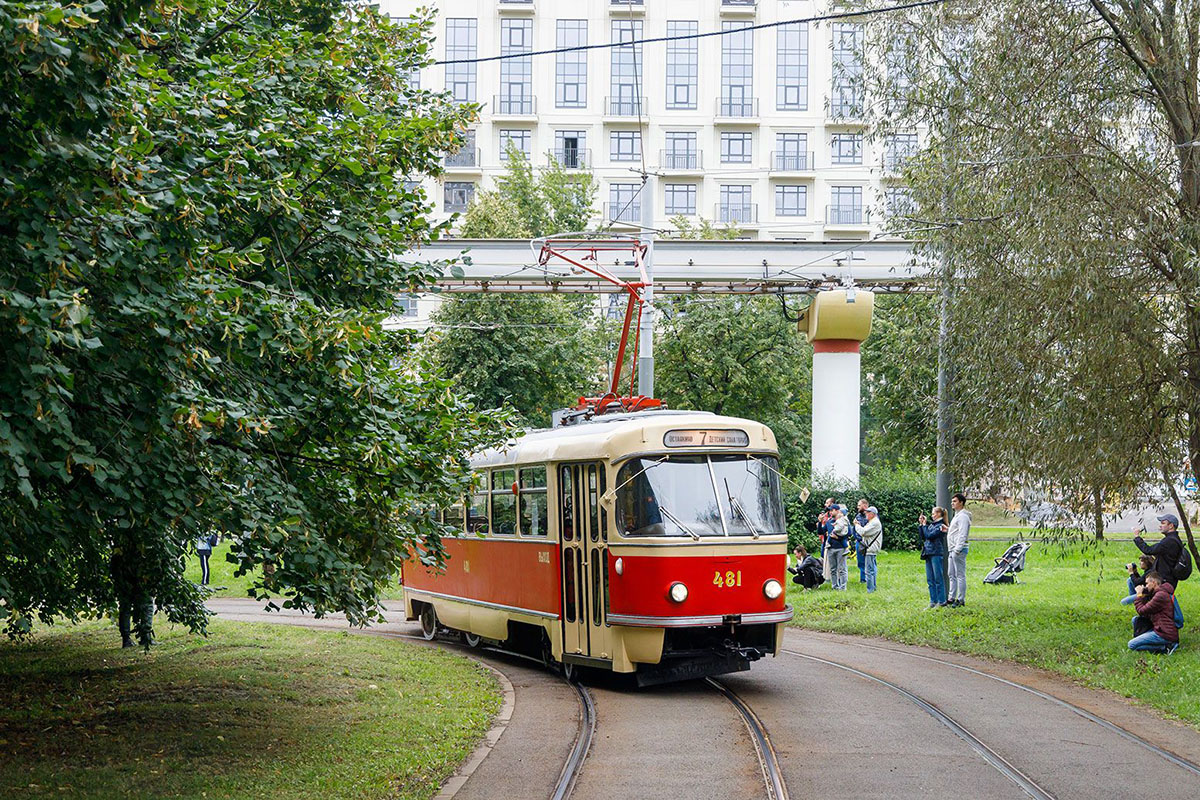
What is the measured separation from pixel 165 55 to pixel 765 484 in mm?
7838

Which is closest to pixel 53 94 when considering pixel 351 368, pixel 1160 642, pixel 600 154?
pixel 351 368

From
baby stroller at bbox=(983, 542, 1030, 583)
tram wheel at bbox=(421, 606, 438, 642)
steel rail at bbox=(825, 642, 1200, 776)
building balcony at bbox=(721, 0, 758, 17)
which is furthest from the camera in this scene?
building balcony at bbox=(721, 0, 758, 17)

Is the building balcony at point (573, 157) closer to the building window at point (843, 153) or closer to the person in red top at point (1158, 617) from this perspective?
the building window at point (843, 153)

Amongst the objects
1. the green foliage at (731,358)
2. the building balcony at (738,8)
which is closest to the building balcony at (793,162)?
the building balcony at (738,8)

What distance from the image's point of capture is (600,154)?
65312mm

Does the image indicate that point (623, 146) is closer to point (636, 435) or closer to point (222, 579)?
point (222, 579)

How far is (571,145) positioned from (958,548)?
158 feet

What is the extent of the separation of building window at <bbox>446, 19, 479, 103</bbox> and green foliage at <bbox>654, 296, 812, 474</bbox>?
23.9 meters

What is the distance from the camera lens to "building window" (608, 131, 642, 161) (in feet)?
215

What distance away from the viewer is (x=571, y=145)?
65250 millimetres

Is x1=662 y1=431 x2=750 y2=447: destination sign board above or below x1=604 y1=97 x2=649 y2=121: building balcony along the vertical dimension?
below

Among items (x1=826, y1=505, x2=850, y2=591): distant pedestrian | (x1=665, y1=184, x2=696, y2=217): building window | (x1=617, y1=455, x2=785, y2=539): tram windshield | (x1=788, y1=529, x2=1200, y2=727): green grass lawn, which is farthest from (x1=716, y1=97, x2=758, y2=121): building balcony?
(x1=617, y1=455, x2=785, y2=539): tram windshield

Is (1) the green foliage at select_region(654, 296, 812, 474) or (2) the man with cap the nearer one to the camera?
(2) the man with cap

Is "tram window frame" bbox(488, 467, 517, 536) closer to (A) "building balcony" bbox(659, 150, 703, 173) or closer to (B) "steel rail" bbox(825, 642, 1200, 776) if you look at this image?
(B) "steel rail" bbox(825, 642, 1200, 776)
